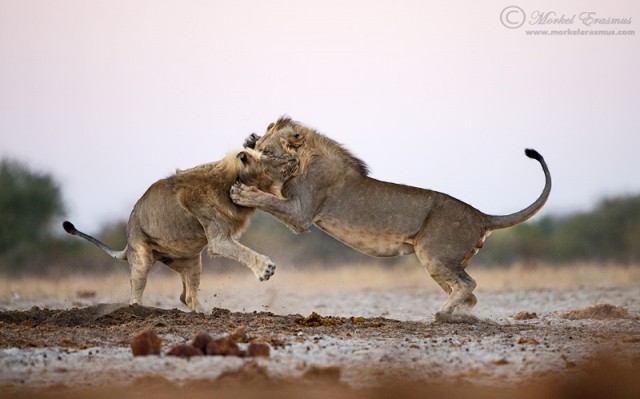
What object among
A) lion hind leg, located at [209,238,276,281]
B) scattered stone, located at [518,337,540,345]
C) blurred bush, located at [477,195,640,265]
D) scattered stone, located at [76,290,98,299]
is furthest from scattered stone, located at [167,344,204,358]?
blurred bush, located at [477,195,640,265]

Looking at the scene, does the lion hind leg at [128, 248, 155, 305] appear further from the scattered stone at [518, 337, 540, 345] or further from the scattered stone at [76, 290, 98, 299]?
the scattered stone at [76, 290, 98, 299]

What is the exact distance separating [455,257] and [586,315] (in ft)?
7.29

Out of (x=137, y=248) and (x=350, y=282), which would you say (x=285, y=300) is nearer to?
(x=350, y=282)

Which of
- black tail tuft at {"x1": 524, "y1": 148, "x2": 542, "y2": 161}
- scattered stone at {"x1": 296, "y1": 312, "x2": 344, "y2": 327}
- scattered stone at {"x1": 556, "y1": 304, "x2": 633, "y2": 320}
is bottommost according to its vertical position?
scattered stone at {"x1": 296, "y1": 312, "x2": 344, "y2": 327}

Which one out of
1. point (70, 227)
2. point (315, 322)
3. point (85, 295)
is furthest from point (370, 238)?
point (85, 295)

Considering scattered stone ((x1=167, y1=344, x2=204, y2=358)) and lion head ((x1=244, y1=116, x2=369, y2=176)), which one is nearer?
scattered stone ((x1=167, y1=344, x2=204, y2=358))

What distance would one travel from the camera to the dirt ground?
6.95m

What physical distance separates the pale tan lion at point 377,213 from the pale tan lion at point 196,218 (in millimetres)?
200

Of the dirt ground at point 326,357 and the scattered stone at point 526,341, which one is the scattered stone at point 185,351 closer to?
the dirt ground at point 326,357

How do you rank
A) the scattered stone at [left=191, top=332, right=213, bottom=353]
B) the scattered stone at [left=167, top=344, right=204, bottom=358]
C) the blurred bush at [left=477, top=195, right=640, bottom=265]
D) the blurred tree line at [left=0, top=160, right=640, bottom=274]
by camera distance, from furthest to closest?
1. the blurred bush at [left=477, top=195, right=640, bottom=265]
2. the blurred tree line at [left=0, top=160, right=640, bottom=274]
3. the scattered stone at [left=191, top=332, right=213, bottom=353]
4. the scattered stone at [left=167, top=344, right=204, bottom=358]

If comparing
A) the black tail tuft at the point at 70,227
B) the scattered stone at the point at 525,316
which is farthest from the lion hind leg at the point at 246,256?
the scattered stone at the point at 525,316

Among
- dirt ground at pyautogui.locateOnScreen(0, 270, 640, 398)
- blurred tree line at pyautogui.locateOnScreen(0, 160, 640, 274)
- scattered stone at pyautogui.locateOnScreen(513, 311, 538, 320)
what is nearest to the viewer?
dirt ground at pyautogui.locateOnScreen(0, 270, 640, 398)

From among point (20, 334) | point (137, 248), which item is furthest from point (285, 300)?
point (20, 334)

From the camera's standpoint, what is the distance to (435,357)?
8070mm
